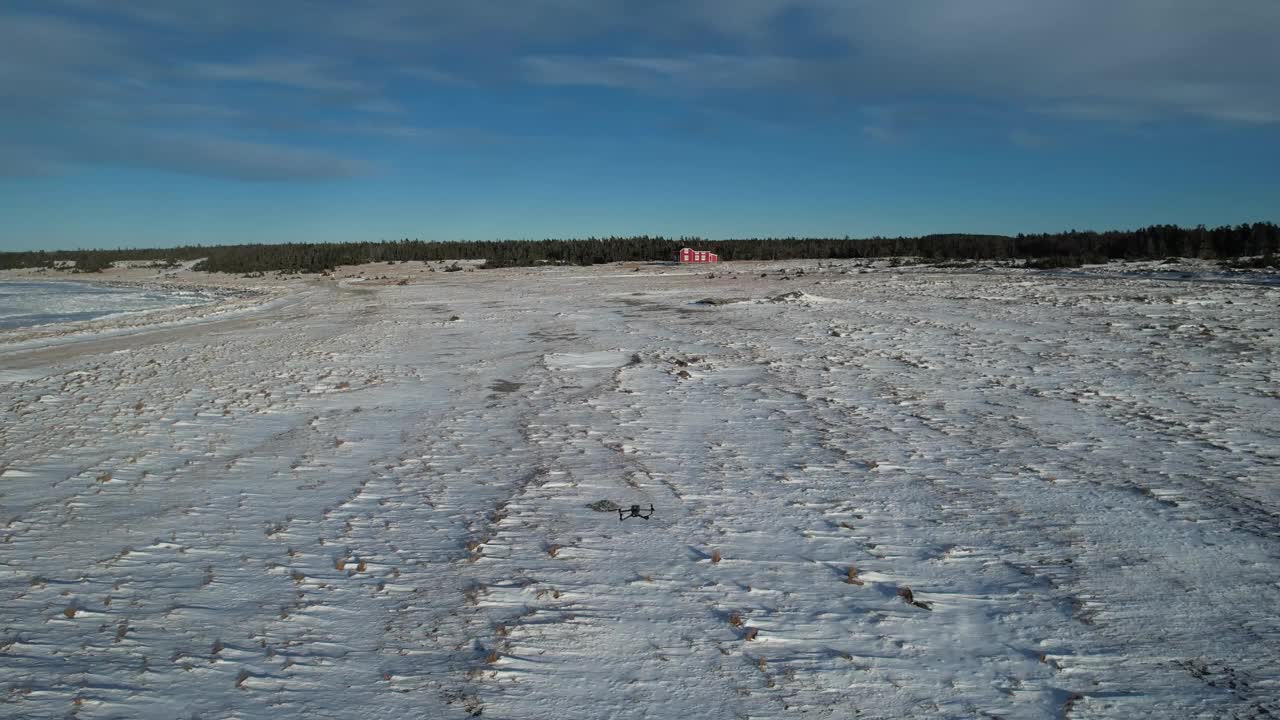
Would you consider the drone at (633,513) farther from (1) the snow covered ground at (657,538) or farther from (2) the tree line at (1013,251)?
(2) the tree line at (1013,251)

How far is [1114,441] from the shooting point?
7820 millimetres

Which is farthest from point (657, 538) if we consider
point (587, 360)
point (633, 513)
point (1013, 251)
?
point (1013, 251)

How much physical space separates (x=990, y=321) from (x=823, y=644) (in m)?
13.9

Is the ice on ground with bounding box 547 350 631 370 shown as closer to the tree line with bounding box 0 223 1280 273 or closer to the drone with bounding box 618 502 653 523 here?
the drone with bounding box 618 502 653 523

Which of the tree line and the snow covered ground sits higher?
the tree line

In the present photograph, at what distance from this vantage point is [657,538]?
5.75 m

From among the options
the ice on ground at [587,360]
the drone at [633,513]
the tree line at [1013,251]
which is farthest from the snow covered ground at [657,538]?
the tree line at [1013,251]

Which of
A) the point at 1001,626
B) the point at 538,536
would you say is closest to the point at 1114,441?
the point at 1001,626

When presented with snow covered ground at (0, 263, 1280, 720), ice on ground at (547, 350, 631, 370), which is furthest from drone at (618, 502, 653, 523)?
ice on ground at (547, 350, 631, 370)

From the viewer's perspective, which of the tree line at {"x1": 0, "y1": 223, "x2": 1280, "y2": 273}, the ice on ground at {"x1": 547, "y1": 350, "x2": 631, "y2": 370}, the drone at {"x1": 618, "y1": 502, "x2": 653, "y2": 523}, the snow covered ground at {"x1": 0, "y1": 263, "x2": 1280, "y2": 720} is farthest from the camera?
the tree line at {"x1": 0, "y1": 223, "x2": 1280, "y2": 273}

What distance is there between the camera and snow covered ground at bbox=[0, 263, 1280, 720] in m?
3.90

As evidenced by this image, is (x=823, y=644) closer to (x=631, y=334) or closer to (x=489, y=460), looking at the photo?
(x=489, y=460)

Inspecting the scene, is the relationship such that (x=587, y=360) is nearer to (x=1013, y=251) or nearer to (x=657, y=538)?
(x=657, y=538)

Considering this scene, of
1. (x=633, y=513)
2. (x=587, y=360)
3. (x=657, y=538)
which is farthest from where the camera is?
(x=587, y=360)
